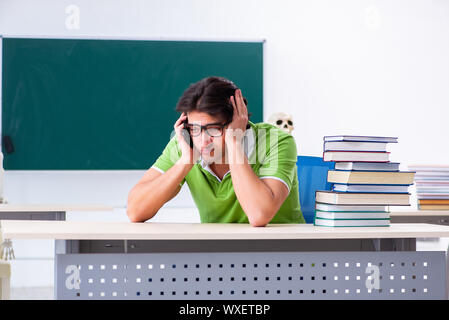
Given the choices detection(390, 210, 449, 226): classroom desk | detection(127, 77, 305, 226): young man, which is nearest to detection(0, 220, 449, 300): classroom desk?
detection(127, 77, 305, 226): young man

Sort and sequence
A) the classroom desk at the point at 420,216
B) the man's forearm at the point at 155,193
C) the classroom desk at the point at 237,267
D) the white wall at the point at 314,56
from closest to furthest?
the classroom desk at the point at 237,267 < the man's forearm at the point at 155,193 < the classroom desk at the point at 420,216 < the white wall at the point at 314,56

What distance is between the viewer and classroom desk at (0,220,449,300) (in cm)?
164

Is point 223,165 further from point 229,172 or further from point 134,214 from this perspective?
point 134,214

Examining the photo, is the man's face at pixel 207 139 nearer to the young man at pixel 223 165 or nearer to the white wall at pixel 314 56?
the young man at pixel 223 165

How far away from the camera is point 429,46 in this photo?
210 inches

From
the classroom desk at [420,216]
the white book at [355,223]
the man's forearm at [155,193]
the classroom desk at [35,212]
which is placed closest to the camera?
the white book at [355,223]

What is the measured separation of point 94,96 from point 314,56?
1997 millimetres

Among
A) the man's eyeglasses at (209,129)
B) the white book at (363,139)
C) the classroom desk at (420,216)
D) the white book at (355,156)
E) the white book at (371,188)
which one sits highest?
the man's eyeglasses at (209,129)

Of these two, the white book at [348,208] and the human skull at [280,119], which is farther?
the human skull at [280,119]

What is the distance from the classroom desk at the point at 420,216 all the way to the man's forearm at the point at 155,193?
183cm

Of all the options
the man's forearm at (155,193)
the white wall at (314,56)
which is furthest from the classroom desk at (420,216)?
the man's forearm at (155,193)

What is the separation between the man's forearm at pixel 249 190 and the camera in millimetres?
1862

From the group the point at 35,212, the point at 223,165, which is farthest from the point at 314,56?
the point at 223,165
